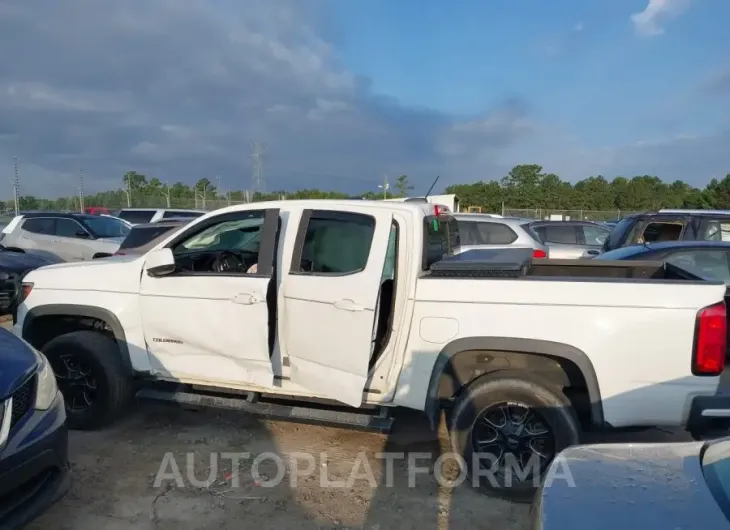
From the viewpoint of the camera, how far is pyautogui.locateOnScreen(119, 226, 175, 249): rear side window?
10117 mm

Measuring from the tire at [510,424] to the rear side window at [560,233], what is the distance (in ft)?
34.9

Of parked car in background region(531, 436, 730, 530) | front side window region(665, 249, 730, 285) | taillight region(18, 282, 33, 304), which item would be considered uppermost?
front side window region(665, 249, 730, 285)

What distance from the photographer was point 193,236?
4.63 m

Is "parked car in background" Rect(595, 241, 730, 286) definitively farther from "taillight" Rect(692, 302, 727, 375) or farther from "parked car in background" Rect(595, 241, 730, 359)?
"taillight" Rect(692, 302, 727, 375)

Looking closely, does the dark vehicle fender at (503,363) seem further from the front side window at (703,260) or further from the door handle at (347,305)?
the front side window at (703,260)

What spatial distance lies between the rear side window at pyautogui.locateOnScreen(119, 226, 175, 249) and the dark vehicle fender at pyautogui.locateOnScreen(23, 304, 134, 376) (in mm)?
5431

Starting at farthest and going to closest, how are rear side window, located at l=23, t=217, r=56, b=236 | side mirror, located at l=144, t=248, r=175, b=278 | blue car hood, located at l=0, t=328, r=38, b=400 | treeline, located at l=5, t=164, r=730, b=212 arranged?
1. treeline, located at l=5, t=164, r=730, b=212
2. rear side window, located at l=23, t=217, r=56, b=236
3. side mirror, located at l=144, t=248, r=175, b=278
4. blue car hood, located at l=0, t=328, r=38, b=400

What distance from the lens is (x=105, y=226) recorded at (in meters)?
13.8

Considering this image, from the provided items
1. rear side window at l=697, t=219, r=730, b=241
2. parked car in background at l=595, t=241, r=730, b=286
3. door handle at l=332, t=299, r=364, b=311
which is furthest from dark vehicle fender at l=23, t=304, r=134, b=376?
rear side window at l=697, t=219, r=730, b=241

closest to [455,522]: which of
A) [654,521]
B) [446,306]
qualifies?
[446,306]

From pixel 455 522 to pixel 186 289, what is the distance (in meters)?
2.54

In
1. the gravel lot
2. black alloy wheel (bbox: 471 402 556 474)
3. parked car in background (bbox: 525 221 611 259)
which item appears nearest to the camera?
the gravel lot

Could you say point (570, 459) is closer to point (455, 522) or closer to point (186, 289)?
point (455, 522)

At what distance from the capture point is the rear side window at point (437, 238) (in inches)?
165
